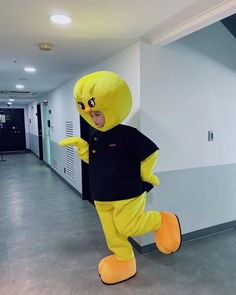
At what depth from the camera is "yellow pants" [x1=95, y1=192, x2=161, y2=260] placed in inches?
82.4

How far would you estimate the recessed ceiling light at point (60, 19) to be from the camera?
185 cm

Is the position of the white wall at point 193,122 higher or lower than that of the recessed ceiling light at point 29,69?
lower

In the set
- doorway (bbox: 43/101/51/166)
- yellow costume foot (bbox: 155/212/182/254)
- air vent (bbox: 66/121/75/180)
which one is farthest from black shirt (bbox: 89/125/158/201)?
doorway (bbox: 43/101/51/166)

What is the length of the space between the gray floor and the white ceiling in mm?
2150

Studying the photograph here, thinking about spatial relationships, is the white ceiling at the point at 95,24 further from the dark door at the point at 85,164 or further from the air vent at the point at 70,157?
the air vent at the point at 70,157

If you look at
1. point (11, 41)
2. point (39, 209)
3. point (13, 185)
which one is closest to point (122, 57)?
point (11, 41)

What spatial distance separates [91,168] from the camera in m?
2.23

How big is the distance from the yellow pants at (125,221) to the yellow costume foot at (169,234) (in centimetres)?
6

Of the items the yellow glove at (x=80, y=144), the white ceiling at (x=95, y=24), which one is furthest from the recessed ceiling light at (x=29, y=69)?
the yellow glove at (x=80, y=144)

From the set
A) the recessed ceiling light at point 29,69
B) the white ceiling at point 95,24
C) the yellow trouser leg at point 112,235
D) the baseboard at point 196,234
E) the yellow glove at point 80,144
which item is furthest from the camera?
the recessed ceiling light at point 29,69

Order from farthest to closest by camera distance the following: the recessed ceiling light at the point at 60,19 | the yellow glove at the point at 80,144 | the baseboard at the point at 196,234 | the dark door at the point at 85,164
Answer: the dark door at the point at 85,164 < the baseboard at the point at 196,234 < the yellow glove at the point at 80,144 < the recessed ceiling light at the point at 60,19

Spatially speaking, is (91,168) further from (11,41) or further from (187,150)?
(11,41)

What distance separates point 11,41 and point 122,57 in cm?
113

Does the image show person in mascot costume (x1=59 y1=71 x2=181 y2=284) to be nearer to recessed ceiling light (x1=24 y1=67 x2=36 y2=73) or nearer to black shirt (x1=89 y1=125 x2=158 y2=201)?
black shirt (x1=89 y1=125 x2=158 y2=201)
